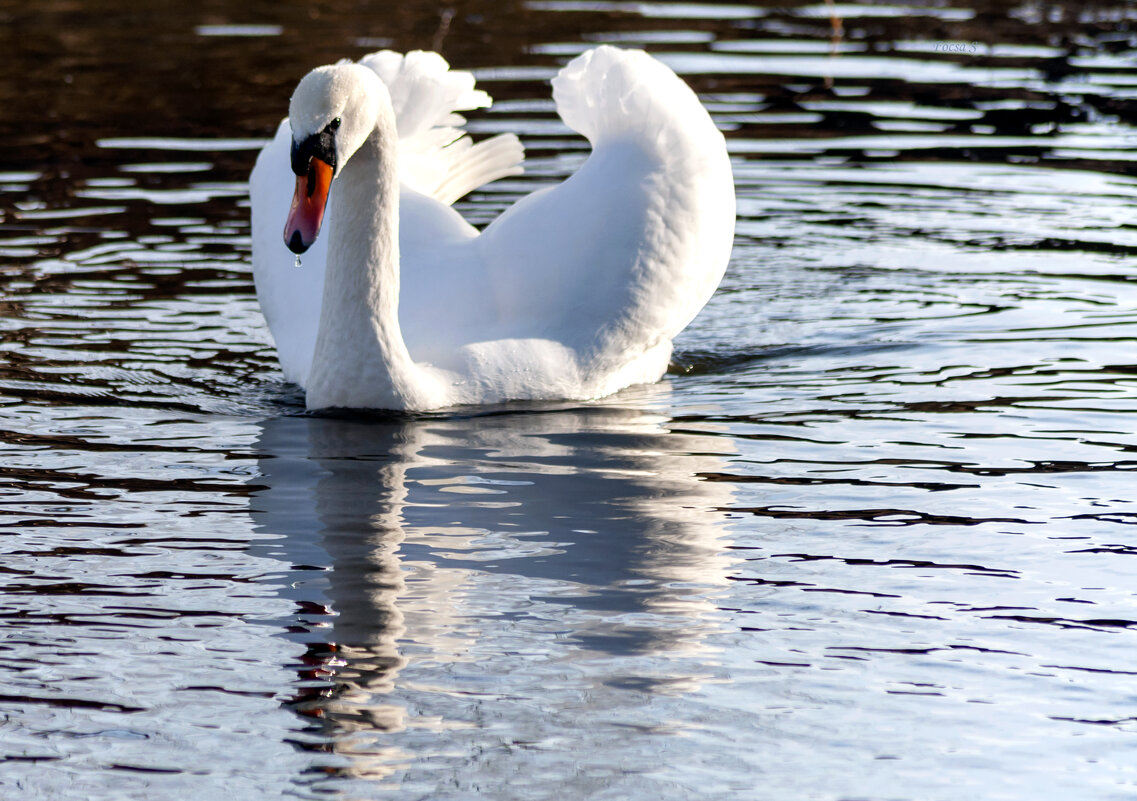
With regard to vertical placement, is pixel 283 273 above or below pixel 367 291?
below

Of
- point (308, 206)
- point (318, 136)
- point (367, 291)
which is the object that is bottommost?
point (367, 291)

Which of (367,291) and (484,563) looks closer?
(484,563)

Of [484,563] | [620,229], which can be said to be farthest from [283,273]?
[484,563]

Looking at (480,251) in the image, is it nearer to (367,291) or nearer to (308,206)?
(367,291)

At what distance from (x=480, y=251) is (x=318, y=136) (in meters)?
1.26

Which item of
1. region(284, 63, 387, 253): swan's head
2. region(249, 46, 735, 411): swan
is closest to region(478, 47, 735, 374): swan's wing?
region(249, 46, 735, 411): swan

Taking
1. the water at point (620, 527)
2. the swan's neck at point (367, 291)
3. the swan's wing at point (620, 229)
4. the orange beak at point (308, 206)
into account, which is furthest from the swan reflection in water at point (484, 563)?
→ the orange beak at point (308, 206)

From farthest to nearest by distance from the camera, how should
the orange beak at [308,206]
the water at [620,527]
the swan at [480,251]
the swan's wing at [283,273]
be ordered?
1. the swan's wing at [283,273]
2. the swan at [480,251]
3. the orange beak at [308,206]
4. the water at [620,527]

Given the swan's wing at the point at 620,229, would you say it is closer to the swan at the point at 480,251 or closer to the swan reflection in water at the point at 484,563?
the swan at the point at 480,251

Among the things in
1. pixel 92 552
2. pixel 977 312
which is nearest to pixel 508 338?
pixel 92 552

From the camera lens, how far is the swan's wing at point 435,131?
9.15m

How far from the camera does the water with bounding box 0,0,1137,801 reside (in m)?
4.61

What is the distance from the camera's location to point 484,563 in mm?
5883

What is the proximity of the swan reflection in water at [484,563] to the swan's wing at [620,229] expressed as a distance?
416 millimetres
